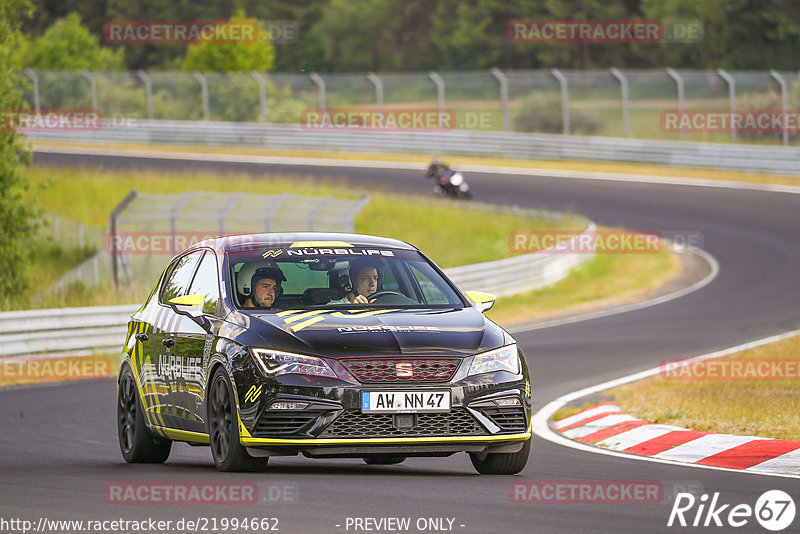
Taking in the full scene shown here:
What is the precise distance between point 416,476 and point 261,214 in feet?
60.2

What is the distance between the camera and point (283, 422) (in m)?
7.89

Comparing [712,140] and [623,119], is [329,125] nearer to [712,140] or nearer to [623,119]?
[623,119]

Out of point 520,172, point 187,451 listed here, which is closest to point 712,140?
point 520,172

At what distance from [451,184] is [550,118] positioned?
1191cm

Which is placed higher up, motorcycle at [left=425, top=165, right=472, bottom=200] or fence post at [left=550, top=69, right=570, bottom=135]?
fence post at [left=550, top=69, right=570, bottom=135]

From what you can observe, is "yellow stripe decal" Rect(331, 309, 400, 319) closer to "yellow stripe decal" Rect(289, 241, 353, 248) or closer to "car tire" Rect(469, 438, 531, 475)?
"yellow stripe decal" Rect(289, 241, 353, 248)

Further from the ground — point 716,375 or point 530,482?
point 530,482

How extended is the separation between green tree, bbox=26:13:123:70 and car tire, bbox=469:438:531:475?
6031 centimetres

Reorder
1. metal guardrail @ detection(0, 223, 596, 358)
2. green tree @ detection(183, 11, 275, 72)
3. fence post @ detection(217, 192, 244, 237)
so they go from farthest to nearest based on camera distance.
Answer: green tree @ detection(183, 11, 275, 72) < fence post @ detection(217, 192, 244, 237) < metal guardrail @ detection(0, 223, 596, 358)

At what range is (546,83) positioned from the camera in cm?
4509

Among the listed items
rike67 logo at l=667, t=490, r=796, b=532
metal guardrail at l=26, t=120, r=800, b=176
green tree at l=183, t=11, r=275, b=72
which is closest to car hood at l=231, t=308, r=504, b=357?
rike67 logo at l=667, t=490, r=796, b=532

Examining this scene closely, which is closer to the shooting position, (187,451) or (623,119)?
(187,451)

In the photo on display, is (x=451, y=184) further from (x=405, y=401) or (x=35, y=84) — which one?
(x=405, y=401)

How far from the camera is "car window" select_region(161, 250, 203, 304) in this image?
970 cm
